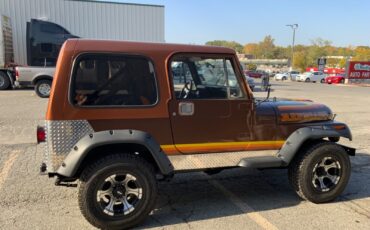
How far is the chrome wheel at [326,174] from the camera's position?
4445 mm

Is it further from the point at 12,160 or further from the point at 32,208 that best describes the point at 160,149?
the point at 12,160

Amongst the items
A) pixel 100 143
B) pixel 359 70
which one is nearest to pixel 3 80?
pixel 100 143

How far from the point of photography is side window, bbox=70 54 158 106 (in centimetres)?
357

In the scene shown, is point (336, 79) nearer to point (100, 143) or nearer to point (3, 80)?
point (3, 80)

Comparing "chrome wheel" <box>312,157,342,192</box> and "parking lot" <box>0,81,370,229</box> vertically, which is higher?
"chrome wheel" <box>312,157,342,192</box>

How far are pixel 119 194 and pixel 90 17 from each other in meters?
19.6

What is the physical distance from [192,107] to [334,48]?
12157 cm

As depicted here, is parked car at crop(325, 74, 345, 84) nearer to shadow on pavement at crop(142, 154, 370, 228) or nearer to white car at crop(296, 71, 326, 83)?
white car at crop(296, 71, 326, 83)

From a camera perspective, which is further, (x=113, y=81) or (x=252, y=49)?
(x=252, y=49)

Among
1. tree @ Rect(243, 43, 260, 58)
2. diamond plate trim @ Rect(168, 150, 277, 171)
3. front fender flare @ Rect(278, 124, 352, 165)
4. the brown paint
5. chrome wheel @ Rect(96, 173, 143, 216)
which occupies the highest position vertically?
tree @ Rect(243, 43, 260, 58)

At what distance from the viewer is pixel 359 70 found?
40.2m

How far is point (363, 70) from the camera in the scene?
132 feet

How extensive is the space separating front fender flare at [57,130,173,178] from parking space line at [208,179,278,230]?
1229mm

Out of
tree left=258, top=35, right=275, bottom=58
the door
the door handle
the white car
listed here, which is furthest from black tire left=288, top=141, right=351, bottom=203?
tree left=258, top=35, right=275, bottom=58
